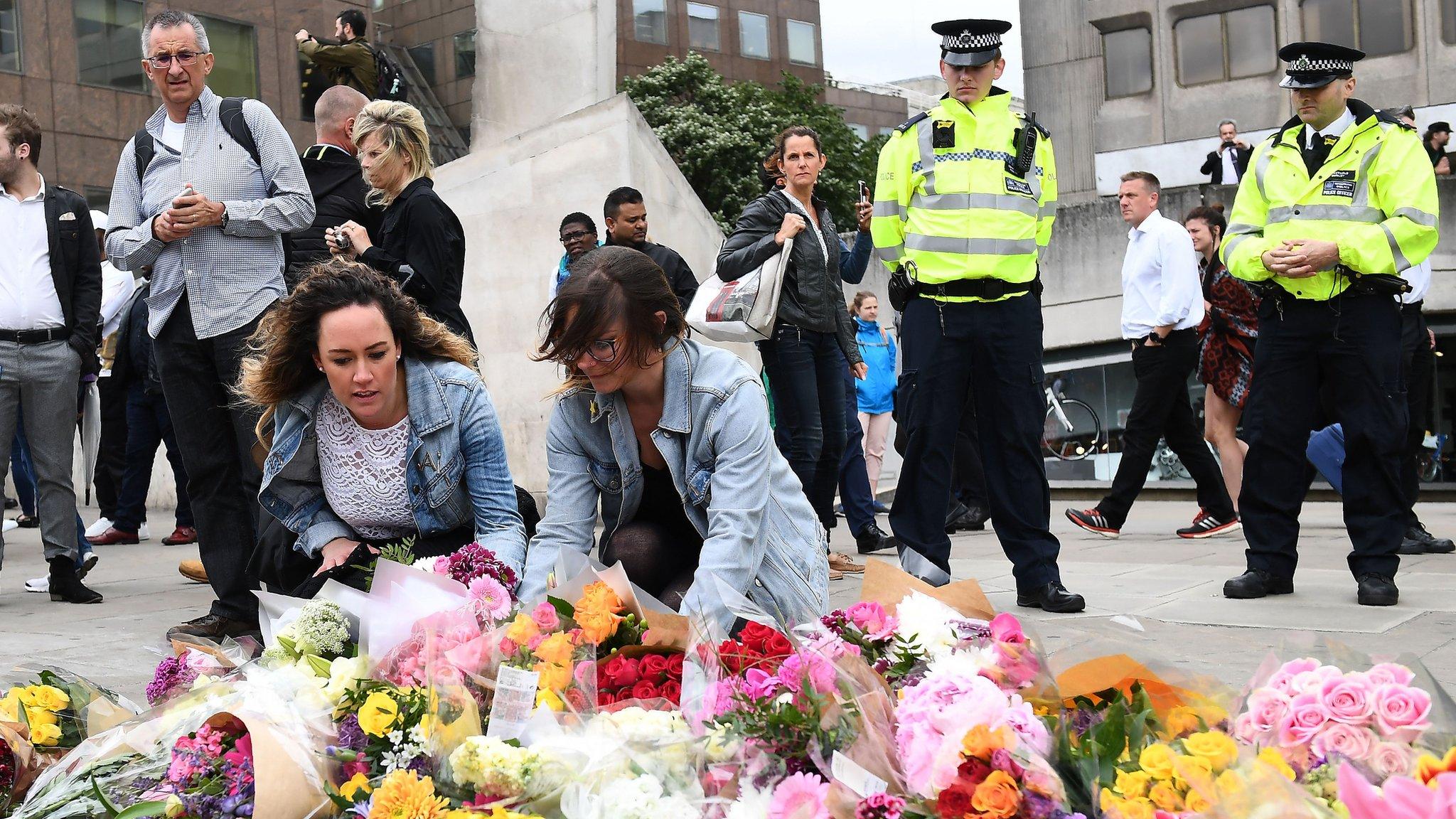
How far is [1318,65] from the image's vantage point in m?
5.00

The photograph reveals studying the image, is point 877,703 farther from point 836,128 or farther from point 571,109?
point 836,128

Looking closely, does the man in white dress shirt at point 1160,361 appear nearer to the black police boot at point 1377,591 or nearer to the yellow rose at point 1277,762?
the black police boot at point 1377,591

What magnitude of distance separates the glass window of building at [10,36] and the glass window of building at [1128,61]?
23411mm

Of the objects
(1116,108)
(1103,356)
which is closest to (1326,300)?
(1103,356)

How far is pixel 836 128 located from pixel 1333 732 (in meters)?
43.8

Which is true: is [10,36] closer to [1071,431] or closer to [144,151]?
[1071,431]

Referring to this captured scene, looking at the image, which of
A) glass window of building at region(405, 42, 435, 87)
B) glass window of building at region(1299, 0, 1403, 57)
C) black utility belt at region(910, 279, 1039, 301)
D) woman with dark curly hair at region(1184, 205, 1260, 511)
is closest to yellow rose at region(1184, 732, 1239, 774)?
black utility belt at region(910, 279, 1039, 301)

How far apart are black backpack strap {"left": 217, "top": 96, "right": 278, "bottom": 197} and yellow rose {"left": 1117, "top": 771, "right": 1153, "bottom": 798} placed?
4189 mm

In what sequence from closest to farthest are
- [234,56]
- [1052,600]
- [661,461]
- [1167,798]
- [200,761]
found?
[1167,798], [200,761], [661,461], [1052,600], [234,56]

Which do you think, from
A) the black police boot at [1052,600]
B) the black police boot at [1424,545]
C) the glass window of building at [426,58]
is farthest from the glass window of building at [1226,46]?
the black police boot at [1052,600]

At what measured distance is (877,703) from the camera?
209cm

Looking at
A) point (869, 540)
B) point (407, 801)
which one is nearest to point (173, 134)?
point (407, 801)

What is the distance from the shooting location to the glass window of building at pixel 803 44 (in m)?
56.2

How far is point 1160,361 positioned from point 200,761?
6486 millimetres
